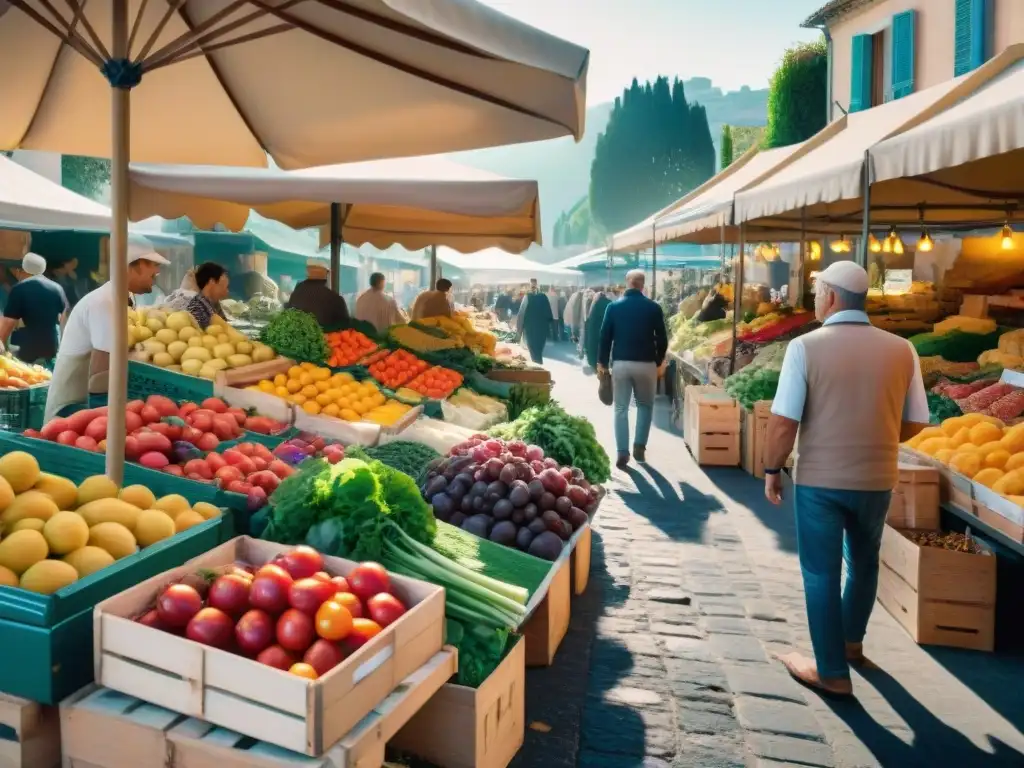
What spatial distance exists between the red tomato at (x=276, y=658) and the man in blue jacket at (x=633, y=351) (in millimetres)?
6806

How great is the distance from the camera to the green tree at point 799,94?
22.1m

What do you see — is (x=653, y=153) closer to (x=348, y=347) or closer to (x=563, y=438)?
(x=348, y=347)

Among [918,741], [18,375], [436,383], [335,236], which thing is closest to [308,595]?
[918,741]

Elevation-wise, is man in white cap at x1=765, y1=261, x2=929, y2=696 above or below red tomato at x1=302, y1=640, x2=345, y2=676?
above

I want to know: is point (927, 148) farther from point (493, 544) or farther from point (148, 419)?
point (148, 419)

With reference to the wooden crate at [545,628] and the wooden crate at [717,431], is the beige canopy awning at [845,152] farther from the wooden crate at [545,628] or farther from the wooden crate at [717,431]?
the wooden crate at [545,628]

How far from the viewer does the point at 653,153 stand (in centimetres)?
6247

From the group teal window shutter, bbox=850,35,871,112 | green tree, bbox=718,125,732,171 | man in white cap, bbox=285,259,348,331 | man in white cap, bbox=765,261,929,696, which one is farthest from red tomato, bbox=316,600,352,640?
green tree, bbox=718,125,732,171

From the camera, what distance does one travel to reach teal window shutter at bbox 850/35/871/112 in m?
17.5

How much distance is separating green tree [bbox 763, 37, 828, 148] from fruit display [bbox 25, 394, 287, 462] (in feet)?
66.3

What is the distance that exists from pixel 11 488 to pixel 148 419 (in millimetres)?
1657

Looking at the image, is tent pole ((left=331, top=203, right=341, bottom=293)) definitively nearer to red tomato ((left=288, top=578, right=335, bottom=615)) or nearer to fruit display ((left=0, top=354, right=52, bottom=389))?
fruit display ((left=0, top=354, right=52, bottom=389))

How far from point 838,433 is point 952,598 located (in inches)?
55.3

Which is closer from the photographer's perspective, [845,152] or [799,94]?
[845,152]
